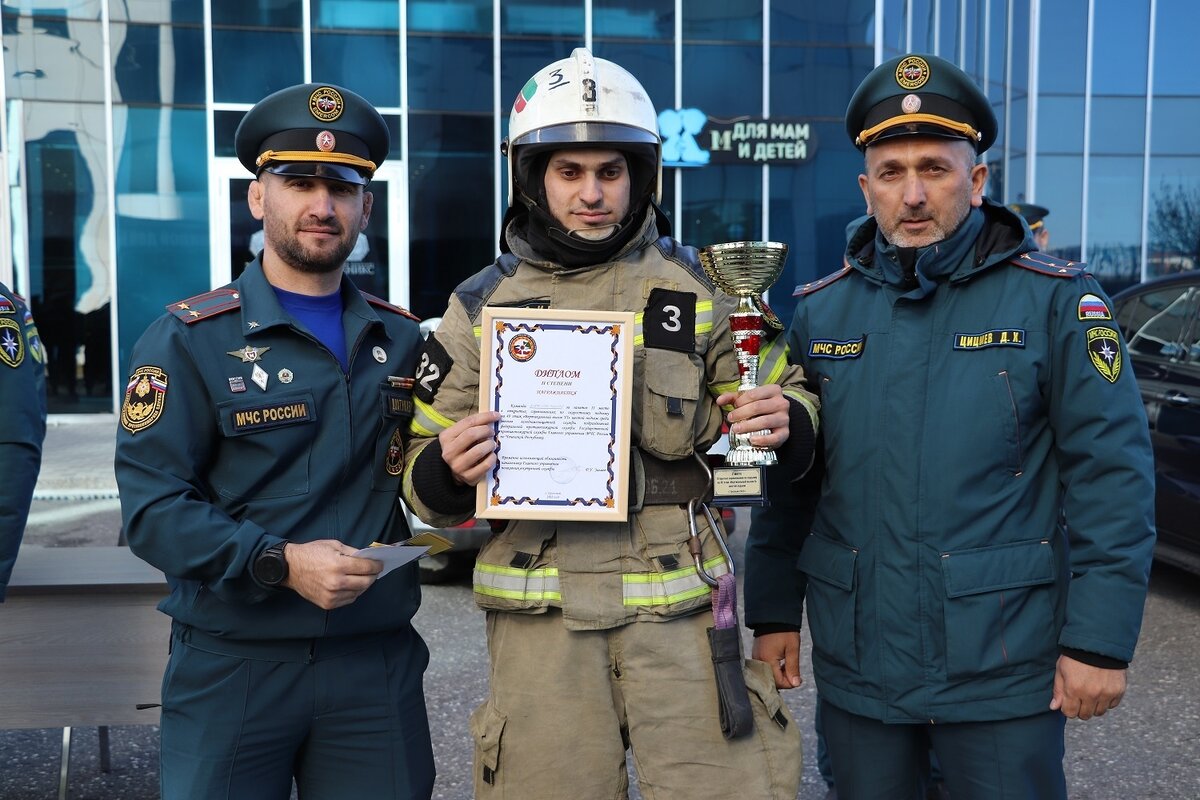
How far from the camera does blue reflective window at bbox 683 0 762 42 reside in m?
14.0

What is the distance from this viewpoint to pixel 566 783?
2322mm

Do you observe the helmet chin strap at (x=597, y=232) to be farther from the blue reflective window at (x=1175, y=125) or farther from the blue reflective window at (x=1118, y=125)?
the blue reflective window at (x=1175, y=125)

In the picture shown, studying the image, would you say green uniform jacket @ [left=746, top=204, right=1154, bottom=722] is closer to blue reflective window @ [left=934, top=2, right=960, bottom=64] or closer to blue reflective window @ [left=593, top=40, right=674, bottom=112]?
blue reflective window @ [left=593, top=40, right=674, bottom=112]

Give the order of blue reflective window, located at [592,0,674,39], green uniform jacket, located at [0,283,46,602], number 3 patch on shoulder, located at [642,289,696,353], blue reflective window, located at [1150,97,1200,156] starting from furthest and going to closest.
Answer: blue reflective window, located at [1150,97,1200,156] → blue reflective window, located at [592,0,674,39] → green uniform jacket, located at [0,283,46,602] → number 3 patch on shoulder, located at [642,289,696,353]

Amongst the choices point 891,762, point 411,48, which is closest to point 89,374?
point 411,48

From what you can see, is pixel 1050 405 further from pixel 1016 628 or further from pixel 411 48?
pixel 411 48

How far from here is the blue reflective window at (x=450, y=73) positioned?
13688mm

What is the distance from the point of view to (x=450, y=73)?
13766 millimetres

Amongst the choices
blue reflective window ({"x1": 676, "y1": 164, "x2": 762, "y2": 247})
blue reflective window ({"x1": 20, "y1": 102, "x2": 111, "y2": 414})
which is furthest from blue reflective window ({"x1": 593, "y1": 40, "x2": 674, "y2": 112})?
blue reflective window ({"x1": 20, "y1": 102, "x2": 111, "y2": 414})

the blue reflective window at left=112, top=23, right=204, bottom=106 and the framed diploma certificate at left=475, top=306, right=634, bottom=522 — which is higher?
the blue reflective window at left=112, top=23, right=204, bottom=106

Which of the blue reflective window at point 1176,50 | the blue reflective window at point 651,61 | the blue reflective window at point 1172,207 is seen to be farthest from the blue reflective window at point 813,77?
the blue reflective window at point 1172,207

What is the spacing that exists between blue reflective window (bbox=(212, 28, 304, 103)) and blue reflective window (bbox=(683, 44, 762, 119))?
4882 millimetres

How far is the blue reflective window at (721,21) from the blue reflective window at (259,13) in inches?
191

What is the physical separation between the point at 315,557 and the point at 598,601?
606 mm
